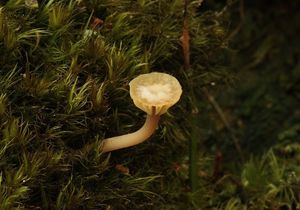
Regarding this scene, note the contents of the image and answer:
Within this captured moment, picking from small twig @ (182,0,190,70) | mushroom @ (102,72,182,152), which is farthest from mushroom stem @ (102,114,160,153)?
small twig @ (182,0,190,70)

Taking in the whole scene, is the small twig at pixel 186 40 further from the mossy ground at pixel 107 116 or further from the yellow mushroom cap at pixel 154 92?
the yellow mushroom cap at pixel 154 92

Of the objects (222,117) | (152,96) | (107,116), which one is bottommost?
(222,117)

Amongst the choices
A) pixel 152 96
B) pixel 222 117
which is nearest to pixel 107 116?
pixel 152 96

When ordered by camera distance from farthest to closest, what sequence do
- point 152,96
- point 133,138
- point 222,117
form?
point 222,117, point 133,138, point 152,96

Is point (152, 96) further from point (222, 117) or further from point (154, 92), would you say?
point (222, 117)

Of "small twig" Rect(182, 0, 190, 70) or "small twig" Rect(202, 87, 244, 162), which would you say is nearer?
"small twig" Rect(182, 0, 190, 70)

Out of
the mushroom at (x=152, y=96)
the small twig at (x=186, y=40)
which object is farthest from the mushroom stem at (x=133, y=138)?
the small twig at (x=186, y=40)

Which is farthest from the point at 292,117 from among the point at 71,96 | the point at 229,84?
the point at 71,96

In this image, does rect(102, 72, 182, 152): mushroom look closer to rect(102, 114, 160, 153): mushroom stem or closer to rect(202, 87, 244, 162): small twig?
rect(102, 114, 160, 153): mushroom stem
